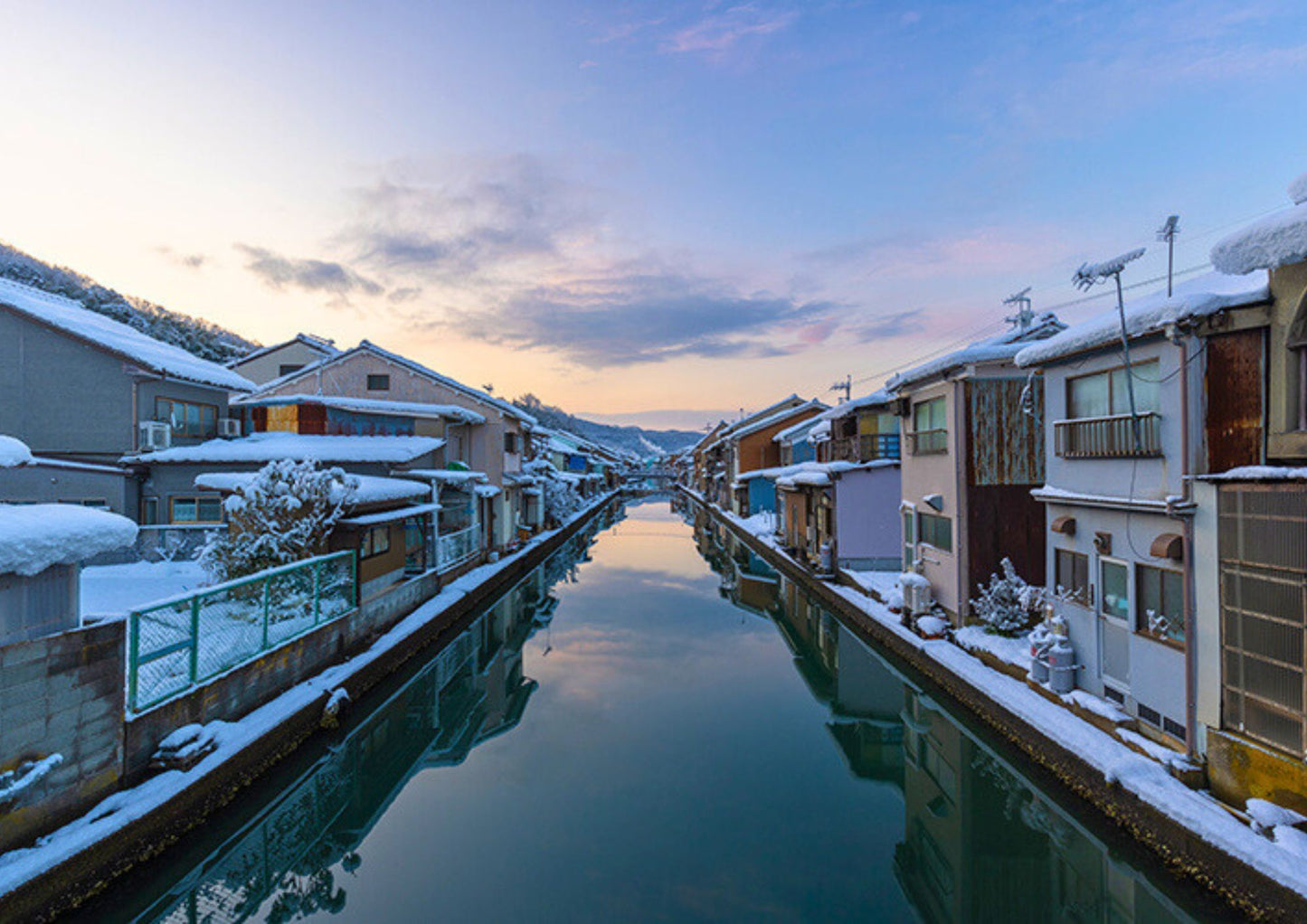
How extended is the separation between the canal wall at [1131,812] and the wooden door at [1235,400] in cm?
399

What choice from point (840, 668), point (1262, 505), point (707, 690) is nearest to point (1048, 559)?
point (1262, 505)

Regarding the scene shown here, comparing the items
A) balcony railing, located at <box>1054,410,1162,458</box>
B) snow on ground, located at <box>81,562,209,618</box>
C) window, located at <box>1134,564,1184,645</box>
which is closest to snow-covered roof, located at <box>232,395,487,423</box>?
snow on ground, located at <box>81,562,209,618</box>

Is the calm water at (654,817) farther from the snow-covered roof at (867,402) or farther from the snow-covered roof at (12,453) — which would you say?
the snow-covered roof at (867,402)

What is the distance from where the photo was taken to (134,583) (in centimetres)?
1471

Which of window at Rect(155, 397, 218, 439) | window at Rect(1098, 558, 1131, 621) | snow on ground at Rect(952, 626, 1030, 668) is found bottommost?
snow on ground at Rect(952, 626, 1030, 668)

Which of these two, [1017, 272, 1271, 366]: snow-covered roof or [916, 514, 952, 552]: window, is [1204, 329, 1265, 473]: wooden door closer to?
[1017, 272, 1271, 366]: snow-covered roof

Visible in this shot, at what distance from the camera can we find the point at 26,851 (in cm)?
572

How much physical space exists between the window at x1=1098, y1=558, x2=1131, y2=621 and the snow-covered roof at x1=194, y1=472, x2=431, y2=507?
46.9 feet

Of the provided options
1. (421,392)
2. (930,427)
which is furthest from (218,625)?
(421,392)

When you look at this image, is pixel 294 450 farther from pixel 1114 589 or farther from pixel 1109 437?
pixel 1114 589

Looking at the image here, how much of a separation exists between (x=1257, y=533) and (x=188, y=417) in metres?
27.4

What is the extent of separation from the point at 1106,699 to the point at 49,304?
30.4m

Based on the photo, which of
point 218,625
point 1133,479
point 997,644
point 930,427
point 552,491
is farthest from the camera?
point 552,491

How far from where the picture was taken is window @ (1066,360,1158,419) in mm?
8398
